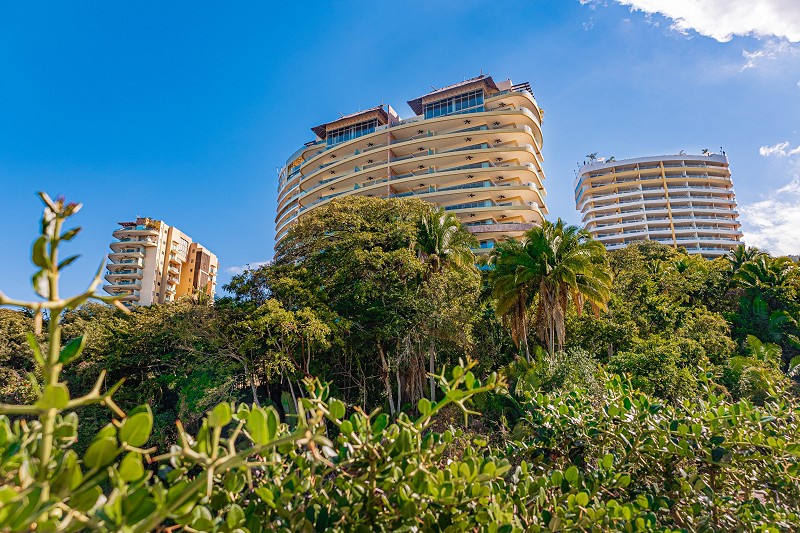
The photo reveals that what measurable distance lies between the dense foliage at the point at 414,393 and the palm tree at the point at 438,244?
0.09 m

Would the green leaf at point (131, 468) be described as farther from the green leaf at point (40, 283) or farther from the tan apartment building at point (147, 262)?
the tan apartment building at point (147, 262)

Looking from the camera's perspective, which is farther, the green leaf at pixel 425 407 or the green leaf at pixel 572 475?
the green leaf at pixel 572 475

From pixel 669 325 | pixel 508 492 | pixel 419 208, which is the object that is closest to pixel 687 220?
pixel 669 325

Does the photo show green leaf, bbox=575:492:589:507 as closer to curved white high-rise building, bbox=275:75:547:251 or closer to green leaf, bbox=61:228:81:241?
green leaf, bbox=61:228:81:241

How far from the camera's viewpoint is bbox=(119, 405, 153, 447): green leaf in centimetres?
127

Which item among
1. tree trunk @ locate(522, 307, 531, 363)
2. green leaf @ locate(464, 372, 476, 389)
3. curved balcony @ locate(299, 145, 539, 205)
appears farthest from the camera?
curved balcony @ locate(299, 145, 539, 205)

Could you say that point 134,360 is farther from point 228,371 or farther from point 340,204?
point 340,204

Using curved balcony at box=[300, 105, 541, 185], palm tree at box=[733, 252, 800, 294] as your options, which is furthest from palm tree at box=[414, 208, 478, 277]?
curved balcony at box=[300, 105, 541, 185]

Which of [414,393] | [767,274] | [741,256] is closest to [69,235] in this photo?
[414,393]

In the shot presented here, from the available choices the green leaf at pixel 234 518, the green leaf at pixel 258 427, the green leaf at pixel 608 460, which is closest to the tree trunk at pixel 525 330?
the green leaf at pixel 608 460

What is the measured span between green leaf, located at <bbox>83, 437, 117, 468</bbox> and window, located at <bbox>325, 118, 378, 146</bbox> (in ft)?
164

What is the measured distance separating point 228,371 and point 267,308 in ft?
9.71

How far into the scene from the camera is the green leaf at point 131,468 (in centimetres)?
121

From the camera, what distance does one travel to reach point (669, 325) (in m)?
22.4
